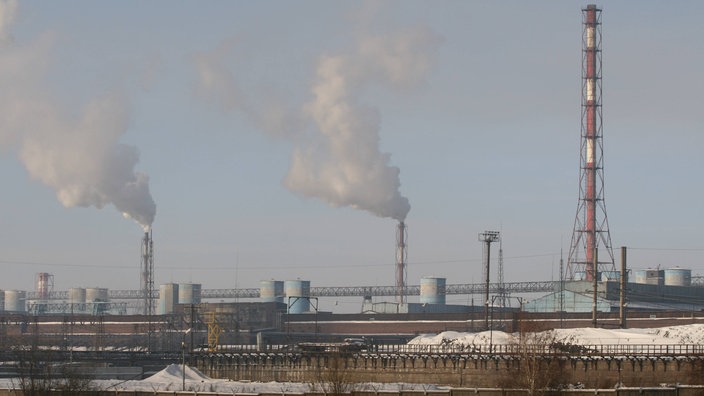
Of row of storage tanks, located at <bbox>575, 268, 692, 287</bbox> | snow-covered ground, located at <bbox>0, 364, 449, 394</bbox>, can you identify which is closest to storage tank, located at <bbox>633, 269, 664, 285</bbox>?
row of storage tanks, located at <bbox>575, 268, 692, 287</bbox>

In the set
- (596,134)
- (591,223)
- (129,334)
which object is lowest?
(129,334)

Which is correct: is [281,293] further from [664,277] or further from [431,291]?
[664,277]

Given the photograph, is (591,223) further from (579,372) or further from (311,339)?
(579,372)

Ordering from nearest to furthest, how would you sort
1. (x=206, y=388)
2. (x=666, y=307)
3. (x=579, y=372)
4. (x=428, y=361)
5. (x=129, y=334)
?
(x=206, y=388), (x=579, y=372), (x=428, y=361), (x=666, y=307), (x=129, y=334)

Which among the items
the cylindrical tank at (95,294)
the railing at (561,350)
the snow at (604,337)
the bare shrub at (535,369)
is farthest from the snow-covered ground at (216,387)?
the cylindrical tank at (95,294)

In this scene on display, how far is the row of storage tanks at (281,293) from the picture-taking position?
158m

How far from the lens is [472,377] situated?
240 feet

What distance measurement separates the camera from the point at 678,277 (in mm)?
142375

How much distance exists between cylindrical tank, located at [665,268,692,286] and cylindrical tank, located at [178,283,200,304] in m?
65.9

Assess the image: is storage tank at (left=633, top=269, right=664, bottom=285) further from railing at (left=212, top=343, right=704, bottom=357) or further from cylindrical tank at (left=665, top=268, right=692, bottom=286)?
railing at (left=212, top=343, right=704, bottom=357)

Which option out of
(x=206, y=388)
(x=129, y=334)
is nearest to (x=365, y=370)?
(x=206, y=388)

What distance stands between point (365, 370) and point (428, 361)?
13.3 feet

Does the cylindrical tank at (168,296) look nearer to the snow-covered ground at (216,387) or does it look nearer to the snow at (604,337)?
the snow at (604,337)

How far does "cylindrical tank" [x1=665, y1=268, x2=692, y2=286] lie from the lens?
142 metres
